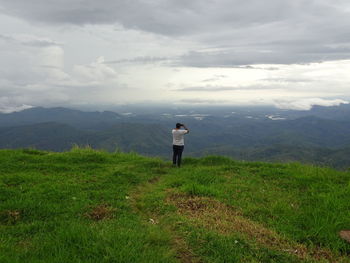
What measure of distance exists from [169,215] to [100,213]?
204 cm

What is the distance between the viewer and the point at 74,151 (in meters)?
17.5

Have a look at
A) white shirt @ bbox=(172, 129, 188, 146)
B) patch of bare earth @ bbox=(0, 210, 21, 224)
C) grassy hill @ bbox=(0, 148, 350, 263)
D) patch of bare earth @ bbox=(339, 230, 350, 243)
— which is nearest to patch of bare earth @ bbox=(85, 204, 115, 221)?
grassy hill @ bbox=(0, 148, 350, 263)

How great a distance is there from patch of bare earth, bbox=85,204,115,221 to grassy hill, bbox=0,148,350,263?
3 centimetres

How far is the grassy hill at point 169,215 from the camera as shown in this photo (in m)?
5.73

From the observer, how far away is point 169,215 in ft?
26.2

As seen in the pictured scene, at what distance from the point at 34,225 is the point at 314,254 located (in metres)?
6.95

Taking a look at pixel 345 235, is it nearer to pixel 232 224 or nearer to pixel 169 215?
pixel 232 224

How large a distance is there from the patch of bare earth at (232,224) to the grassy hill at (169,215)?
3cm

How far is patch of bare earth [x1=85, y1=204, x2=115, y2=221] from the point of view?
25.1ft

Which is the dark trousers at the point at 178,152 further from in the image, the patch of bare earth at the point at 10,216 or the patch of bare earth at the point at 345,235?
the patch of bare earth at the point at 345,235

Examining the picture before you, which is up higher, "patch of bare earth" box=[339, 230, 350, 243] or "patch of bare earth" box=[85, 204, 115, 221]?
"patch of bare earth" box=[85, 204, 115, 221]

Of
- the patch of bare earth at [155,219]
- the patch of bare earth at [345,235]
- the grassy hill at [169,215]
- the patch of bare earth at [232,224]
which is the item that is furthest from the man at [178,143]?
the patch of bare earth at [345,235]

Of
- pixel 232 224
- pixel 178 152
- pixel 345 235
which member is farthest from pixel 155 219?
pixel 178 152

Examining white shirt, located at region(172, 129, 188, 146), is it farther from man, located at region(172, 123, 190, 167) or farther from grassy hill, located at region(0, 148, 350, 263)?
grassy hill, located at region(0, 148, 350, 263)
